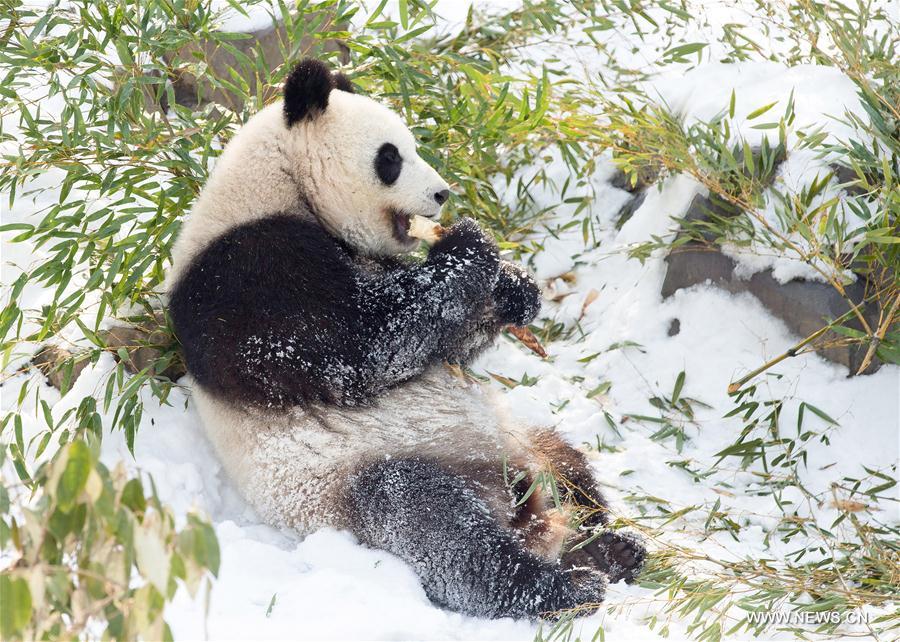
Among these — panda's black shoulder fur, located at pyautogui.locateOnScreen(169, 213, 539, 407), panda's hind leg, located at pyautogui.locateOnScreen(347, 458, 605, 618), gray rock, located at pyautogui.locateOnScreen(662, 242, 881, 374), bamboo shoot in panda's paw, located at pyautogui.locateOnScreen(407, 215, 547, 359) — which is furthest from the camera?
gray rock, located at pyautogui.locateOnScreen(662, 242, 881, 374)

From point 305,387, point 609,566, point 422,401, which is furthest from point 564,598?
point 305,387

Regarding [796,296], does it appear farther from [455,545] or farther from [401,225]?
[455,545]

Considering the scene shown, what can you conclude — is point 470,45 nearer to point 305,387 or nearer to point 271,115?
point 271,115

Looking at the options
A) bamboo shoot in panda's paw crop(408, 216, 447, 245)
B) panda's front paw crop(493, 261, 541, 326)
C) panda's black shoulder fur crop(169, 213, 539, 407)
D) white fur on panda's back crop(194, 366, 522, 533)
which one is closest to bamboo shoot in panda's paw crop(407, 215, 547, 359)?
bamboo shoot in panda's paw crop(408, 216, 447, 245)

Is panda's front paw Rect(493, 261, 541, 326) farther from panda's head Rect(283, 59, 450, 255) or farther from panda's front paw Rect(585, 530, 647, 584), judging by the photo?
panda's front paw Rect(585, 530, 647, 584)

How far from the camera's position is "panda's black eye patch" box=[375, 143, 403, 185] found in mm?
3492

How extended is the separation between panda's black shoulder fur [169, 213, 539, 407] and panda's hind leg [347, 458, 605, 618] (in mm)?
386

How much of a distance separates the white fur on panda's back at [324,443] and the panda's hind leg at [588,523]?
22 centimetres

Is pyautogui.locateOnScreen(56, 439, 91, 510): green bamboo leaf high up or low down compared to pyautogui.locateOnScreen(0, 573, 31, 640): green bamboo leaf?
up

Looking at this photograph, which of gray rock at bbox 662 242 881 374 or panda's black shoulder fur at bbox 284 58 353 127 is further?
gray rock at bbox 662 242 881 374

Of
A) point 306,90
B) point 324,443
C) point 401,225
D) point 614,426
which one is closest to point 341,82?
point 306,90

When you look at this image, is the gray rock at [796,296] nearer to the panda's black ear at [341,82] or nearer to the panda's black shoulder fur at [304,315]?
the panda's black shoulder fur at [304,315]

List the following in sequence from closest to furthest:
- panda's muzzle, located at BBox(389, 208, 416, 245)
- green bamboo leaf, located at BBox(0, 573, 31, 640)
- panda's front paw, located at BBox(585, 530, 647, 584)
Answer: green bamboo leaf, located at BBox(0, 573, 31, 640) < panda's front paw, located at BBox(585, 530, 647, 584) < panda's muzzle, located at BBox(389, 208, 416, 245)

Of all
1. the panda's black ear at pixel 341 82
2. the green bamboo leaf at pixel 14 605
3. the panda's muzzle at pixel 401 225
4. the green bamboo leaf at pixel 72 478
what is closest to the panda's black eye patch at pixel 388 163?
the panda's muzzle at pixel 401 225
